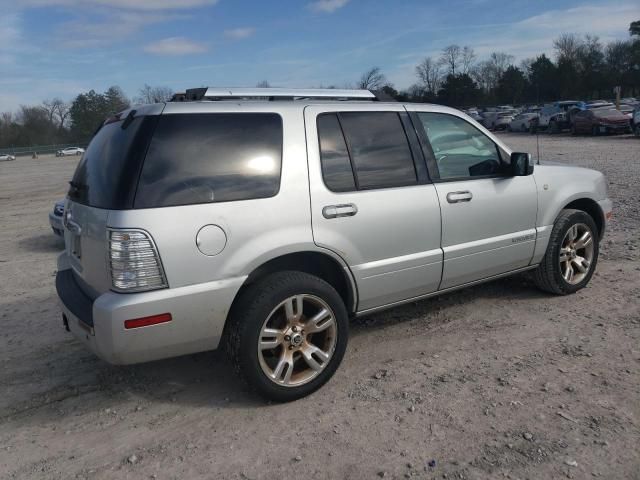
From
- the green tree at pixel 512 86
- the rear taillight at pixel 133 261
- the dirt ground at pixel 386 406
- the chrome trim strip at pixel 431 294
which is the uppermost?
the green tree at pixel 512 86

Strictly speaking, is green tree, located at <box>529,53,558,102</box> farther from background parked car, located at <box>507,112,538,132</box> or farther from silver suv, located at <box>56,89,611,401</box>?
silver suv, located at <box>56,89,611,401</box>

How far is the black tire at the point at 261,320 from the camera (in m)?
3.26

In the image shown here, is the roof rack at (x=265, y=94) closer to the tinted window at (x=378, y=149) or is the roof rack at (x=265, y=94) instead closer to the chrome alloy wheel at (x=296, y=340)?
the tinted window at (x=378, y=149)

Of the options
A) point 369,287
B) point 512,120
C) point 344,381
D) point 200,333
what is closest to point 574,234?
point 369,287

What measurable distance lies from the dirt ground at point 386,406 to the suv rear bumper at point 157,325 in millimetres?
516

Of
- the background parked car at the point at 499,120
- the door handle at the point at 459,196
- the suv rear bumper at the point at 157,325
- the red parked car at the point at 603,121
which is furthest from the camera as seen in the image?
the background parked car at the point at 499,120

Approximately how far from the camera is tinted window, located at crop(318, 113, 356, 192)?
364 cm

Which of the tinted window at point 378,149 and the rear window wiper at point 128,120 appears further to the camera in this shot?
the tinted window at point 378,149

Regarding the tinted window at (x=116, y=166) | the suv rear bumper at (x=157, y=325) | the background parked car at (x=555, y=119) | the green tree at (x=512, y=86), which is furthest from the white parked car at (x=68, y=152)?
the suv rear bumper at (x=157, y=325)

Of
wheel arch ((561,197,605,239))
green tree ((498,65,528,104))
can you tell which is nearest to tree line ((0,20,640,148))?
green tree ((498,65,528,104))

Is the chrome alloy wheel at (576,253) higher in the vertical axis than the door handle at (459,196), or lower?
lower

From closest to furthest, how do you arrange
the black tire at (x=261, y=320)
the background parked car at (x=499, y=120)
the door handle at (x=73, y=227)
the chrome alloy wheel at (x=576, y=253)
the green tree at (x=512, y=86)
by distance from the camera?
the black tire at (x=261, y=320) < the door handle at (x=73, y=227) < the chrome alloy wheel at (x=576, y=253) < the background parked car at (x=499, y=120) < the green tree at (x=512, y=86)

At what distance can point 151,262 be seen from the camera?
2988 millimetres

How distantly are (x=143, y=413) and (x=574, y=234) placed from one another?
13.0ft
